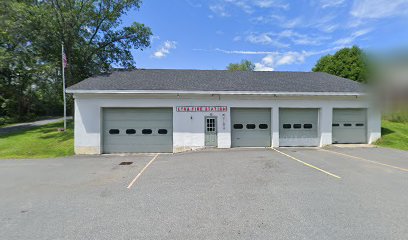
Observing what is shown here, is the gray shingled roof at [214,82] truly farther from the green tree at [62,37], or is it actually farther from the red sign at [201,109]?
the green tree at [62,37]

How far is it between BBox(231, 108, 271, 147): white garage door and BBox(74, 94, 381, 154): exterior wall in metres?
0.35

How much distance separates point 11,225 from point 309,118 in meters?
14.0

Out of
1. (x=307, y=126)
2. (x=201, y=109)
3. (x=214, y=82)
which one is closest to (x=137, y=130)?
(x=201, y=109)

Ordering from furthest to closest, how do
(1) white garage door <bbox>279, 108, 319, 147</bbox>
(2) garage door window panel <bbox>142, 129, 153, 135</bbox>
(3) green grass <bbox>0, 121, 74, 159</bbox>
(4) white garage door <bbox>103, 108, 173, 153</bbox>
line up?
(1) white garage door <bbox>279, 108, 319, 147</bbox>
(2) garage door window panel <bbox>142, 129, 153, 135</bbox>
(4) white garage door <bbox>103, 108, 173, 153</bbox>
(3) green grass <bbox>0, 121, 74, 159</bbox>

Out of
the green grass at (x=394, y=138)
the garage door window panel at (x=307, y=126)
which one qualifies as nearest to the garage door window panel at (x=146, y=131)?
the garage door window panel at (x=307, y=126)

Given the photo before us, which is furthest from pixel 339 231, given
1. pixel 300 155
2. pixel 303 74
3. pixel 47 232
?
pixel 303 74

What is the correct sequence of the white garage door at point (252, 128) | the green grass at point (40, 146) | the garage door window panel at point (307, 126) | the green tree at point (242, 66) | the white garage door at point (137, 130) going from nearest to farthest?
the green grass at point (40, 146), the white garage door at point (137, 130), the white garage door at point (252, 128), the garage door window panel at point (307, 126), the green tree at point (242, 66)

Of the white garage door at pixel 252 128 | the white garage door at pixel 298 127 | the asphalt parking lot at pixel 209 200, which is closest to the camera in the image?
the asphalt parking lot at pixel 209 200

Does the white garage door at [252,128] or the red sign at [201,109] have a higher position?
the red sign at [201,109]

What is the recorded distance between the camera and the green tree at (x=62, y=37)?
17031 millimetres

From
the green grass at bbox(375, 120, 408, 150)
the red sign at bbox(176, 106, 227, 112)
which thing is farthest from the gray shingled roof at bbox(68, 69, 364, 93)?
the green grass at bbox(375, 120, 408, 150)

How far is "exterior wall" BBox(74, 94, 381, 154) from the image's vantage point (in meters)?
11.9

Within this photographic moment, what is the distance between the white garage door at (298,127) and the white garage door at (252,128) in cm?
87

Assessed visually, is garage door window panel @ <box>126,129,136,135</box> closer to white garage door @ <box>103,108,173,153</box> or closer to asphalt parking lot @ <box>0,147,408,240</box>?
white garage door @ <box>103,108,173,153</box>
